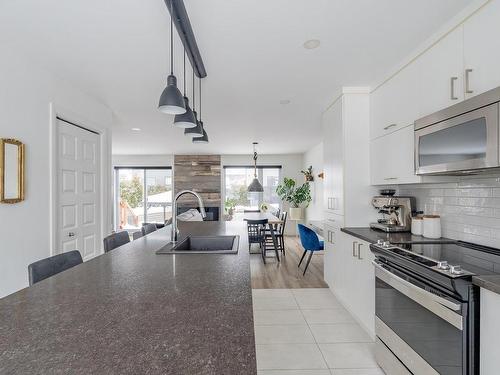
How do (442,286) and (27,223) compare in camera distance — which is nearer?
(442,286)

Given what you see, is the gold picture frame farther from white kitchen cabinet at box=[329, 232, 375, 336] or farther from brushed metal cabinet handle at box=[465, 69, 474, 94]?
brushed metal cabinet handle at box=[465, 69, 474, 94]

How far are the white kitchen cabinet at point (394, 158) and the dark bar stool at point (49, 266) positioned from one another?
245cm

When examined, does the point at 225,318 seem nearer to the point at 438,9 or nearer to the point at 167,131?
the point at 438,9

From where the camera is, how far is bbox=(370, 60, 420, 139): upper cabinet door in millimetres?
2131

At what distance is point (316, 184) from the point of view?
6.59 m

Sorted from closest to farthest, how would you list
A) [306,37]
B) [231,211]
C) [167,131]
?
1. [306,37]
2. [167,131]
3. [231,211]

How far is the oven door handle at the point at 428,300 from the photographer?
1.27 meters

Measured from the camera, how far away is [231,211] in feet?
23.9

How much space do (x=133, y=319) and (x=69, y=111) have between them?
260 cm

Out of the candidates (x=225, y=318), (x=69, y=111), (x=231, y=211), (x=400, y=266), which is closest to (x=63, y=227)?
(x=69, y=111)

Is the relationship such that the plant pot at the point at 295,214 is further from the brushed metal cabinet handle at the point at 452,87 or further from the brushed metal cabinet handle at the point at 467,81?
the brushed metal cabinet handle at the point at 467,81

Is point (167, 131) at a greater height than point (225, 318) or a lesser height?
greater

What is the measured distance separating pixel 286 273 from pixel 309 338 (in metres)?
1.91

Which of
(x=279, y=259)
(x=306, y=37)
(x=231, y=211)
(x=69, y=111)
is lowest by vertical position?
(x=279, y=259)
